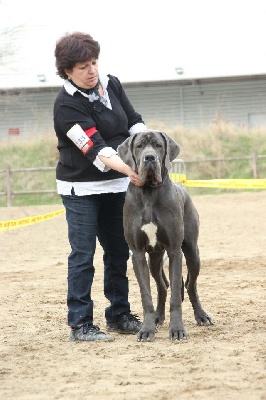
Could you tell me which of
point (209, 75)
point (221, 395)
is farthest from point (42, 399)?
point (209, 75)

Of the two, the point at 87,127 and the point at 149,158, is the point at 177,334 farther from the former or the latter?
the point at 87,127

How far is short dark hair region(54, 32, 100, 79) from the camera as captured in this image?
641cm

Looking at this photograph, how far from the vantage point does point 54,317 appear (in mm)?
7562

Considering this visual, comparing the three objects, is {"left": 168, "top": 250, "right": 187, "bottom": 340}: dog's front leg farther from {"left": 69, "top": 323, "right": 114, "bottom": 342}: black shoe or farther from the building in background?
the building in background

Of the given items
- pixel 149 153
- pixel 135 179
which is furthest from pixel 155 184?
pixel 149 153

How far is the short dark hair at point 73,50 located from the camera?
21.0 feet

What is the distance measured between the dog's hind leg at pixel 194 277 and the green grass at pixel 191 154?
1688cm

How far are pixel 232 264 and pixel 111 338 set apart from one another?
4.42 m

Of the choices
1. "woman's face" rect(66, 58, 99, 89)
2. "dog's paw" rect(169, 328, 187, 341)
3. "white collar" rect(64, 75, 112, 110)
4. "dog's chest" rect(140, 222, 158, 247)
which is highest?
"woman's face" rect(66, 58, 99, 89)

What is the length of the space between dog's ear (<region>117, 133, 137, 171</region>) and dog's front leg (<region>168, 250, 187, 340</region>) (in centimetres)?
74

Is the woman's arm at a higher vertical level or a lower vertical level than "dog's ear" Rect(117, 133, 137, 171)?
lower

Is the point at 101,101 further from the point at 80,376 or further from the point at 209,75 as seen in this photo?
the point at 209,75

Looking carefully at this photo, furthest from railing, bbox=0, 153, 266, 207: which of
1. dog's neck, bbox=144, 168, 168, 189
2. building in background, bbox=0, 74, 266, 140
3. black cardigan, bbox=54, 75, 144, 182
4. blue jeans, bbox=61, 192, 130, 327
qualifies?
dog's neck, bbox=144, 168, 168, 189

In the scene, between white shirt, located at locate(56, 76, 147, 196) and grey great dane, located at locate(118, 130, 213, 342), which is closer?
grey great dane, located at locate(118, 130, 213, 342)
